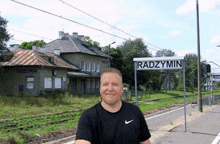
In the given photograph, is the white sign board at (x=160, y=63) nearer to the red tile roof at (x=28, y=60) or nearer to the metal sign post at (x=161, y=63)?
the metal sign post at (x=161, y=63)

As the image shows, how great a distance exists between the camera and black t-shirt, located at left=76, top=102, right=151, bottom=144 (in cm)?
231

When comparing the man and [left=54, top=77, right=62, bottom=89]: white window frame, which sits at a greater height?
[left=54, top=77, right=62, bottom=89]: white window frame

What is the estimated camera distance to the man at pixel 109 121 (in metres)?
2.31

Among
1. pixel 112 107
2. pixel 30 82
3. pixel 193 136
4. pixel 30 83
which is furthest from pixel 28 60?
pixel 112 107

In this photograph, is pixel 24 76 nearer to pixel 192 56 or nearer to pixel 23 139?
pixel 23 139

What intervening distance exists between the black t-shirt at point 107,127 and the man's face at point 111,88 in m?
0.11

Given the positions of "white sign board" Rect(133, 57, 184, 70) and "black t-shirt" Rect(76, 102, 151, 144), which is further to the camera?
"white sign board" Rect(133, 57, 184, 70)

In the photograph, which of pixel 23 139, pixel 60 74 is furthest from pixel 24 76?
pixel 23 139

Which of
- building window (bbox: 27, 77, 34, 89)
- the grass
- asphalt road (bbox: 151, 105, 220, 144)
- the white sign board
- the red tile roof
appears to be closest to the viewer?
asphalt road (bbox: 151, 105, 220, 144)

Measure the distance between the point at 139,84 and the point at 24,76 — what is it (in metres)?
29.4

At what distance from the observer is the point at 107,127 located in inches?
91.6

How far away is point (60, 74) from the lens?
33.0 metres

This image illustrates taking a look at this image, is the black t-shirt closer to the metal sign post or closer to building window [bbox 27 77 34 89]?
the metal sign post

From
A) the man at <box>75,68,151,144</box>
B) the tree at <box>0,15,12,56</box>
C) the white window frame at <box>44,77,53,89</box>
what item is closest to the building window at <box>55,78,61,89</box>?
the white window frame at <box>44,77,53,89</box>
